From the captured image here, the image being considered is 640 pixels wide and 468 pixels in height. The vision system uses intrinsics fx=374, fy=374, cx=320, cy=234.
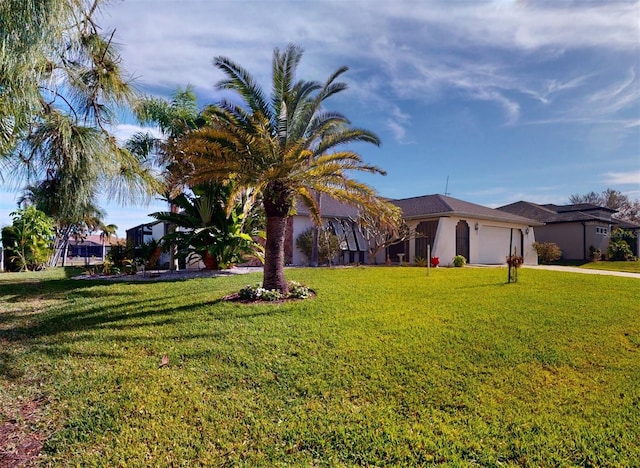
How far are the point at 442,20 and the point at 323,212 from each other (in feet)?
49.5

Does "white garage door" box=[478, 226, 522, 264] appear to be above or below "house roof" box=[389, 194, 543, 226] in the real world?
below

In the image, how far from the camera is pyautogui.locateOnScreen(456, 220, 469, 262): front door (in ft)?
74.7

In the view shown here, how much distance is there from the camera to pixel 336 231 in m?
23.7

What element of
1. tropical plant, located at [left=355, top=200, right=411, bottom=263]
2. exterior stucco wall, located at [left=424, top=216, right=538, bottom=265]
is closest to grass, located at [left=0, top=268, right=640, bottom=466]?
tropical plant, located at [left=355, top=200, right=411, bottom=263]

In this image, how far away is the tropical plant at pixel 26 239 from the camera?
19188 millimetres

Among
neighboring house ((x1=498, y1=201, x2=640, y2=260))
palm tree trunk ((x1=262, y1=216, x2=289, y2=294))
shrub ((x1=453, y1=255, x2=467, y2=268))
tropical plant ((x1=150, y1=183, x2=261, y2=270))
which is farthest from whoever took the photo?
neighboring house ((x1=498, y1=201, x2=640, y2=260))

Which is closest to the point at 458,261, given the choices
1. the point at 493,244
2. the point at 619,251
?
the point at 493,244

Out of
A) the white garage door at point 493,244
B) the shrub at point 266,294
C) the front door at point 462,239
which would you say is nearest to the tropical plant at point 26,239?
the shrub at point 266,294

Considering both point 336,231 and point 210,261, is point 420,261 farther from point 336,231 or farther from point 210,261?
point 210,261

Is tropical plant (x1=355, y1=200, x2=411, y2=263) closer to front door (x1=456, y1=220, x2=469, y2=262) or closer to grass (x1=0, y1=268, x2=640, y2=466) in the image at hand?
grass (x1=0, y1=268, x2=640, y2=466)

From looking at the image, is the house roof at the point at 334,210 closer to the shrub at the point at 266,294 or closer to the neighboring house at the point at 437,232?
the neighboring house at the point at 437,232

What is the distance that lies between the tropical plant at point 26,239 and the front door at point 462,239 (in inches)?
889

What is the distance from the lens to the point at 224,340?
6961mm

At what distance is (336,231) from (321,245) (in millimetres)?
2593
